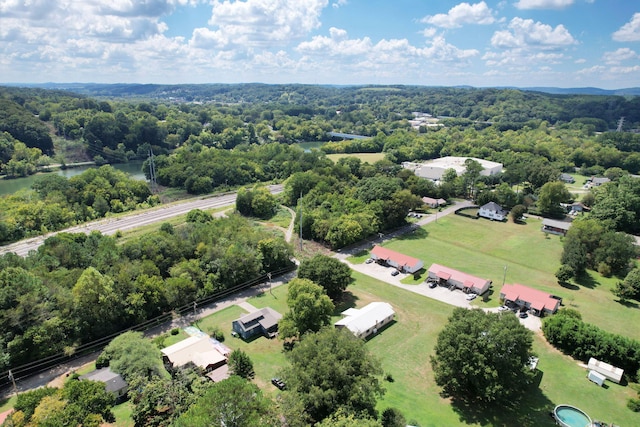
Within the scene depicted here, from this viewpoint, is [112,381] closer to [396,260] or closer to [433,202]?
[396,260]

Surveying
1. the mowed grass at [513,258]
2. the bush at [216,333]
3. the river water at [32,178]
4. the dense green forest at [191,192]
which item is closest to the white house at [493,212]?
the mowed grass at [513,258]

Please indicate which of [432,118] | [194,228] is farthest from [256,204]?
[432,118]

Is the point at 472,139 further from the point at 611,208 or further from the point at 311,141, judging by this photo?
the point at 611,208

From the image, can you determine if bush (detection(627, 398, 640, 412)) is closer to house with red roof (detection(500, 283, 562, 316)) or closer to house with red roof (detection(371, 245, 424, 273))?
house with red roof (detection(500, 283, 562, 316))

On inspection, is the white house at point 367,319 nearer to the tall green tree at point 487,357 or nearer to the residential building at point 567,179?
the tall green tree at point 487,357

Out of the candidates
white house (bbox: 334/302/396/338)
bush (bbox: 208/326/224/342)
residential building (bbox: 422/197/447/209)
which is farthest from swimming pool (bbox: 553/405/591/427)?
residential building (bbox: 422/197/447/209)

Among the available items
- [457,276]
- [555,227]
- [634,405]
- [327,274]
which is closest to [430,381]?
[634,405]
